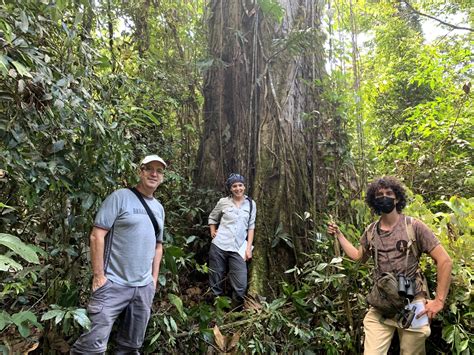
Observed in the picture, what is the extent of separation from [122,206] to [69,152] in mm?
556

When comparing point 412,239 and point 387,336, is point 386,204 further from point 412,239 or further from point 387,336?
point 387,336

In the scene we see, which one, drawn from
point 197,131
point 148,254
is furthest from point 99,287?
point 197,131

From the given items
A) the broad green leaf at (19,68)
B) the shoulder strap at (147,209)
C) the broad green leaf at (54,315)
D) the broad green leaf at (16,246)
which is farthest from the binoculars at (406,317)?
the broad green leaf at (19,68)

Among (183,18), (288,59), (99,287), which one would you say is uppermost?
(183,18)

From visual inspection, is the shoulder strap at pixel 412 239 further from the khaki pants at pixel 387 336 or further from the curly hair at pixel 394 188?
the khaki pants at pixel 387 336

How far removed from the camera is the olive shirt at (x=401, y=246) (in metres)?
2.64

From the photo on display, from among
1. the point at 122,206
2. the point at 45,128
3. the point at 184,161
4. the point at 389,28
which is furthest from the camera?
the point at 389,28

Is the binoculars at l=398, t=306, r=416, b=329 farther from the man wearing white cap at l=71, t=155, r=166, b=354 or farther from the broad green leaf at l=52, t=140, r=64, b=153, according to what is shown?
the broad green leaf at l=52, t=140, r=64, b=153

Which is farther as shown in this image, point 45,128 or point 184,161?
point 184,161

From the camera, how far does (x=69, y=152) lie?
231 cm

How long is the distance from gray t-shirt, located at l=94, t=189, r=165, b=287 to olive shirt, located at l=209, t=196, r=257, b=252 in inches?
59.5

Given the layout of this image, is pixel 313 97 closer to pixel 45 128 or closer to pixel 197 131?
pixel 197 131

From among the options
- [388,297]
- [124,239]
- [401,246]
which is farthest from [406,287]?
[124,239]

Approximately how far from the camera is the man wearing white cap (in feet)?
8.16
